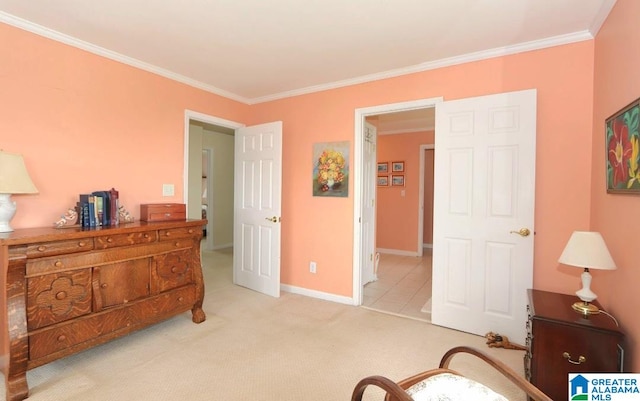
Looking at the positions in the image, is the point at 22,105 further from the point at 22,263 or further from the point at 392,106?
the point at 392,106

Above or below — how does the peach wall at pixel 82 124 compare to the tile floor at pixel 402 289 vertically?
above

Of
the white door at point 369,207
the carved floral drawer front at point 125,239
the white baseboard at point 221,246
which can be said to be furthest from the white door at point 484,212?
the white baseboard at point 221,246

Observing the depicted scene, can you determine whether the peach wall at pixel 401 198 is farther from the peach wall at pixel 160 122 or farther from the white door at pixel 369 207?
the peach wall at pixel 160 122

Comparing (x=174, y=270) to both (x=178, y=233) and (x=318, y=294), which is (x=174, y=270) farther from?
(x=318, y=294)

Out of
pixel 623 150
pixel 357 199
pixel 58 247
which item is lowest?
pixel 58 247

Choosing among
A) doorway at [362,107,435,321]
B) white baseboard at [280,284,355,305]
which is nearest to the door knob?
white baseboard at [280,284,355,305]

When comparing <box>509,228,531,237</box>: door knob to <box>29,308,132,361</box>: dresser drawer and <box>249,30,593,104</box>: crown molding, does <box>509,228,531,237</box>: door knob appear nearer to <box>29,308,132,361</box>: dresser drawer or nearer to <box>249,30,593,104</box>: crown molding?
<box>249,30,593,104</box>: crown molding

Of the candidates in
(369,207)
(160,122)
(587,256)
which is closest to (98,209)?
(160,122)

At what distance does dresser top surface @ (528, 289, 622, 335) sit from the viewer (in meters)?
1.59

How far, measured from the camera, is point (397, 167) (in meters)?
6.25

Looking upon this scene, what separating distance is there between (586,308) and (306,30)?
2569 millimetres

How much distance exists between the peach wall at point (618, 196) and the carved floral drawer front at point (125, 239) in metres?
3.11

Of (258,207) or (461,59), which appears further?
(258,207)

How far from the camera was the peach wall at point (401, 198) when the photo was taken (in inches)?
238
